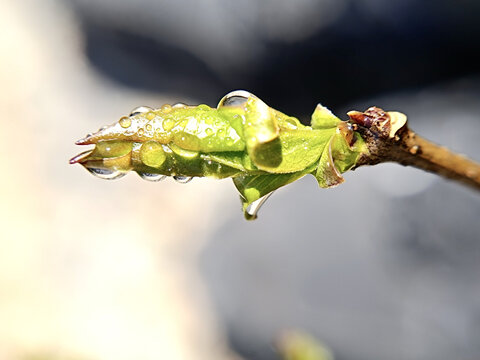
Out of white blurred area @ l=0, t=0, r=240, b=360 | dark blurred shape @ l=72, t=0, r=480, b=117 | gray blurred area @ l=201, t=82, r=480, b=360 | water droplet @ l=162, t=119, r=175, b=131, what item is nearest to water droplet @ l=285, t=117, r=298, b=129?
water droplet @ l=162, t=119, r=175, b=131

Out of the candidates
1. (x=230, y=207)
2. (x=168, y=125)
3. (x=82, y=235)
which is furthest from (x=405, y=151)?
(x=82, y=235)

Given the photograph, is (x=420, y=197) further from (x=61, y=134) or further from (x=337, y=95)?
(x=61, y=134)

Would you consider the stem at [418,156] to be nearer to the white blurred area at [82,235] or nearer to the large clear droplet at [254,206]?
the large clear droplet at [254,206]

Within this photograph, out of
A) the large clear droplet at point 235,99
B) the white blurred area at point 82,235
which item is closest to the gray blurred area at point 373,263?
the white blurred area at point 82,235

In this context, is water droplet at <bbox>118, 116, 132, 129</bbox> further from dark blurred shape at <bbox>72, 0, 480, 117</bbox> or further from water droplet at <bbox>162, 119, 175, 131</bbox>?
dark blurred shape at <bbox>72, 0, 480, 117</bbox>

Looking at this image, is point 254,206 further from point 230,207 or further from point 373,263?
point 230,207

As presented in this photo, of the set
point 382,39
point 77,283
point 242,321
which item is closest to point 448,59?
point 382,39
